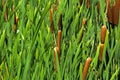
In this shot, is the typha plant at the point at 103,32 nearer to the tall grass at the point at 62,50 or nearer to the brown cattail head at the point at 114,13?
the tall grass at the point at 62,50

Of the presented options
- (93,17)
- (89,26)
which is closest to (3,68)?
(89,26)

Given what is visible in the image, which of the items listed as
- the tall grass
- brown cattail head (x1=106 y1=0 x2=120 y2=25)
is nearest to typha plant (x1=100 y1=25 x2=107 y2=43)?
the tall grass

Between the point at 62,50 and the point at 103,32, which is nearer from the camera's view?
the point at 103,32

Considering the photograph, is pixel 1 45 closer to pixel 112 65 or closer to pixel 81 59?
pixel 81 59

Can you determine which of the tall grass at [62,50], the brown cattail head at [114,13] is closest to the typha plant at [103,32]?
the tall grass at [62,50]

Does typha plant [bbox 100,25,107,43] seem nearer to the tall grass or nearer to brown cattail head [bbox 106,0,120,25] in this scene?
the tall grass

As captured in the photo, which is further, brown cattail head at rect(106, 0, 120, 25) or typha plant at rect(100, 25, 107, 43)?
brown cattail head at rect(106, 0, 120, 25)

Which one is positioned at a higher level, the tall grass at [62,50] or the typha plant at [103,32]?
the typha plant at [103,32]

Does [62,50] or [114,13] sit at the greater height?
[114,13]

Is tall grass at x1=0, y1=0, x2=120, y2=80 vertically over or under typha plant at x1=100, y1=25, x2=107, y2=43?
under
